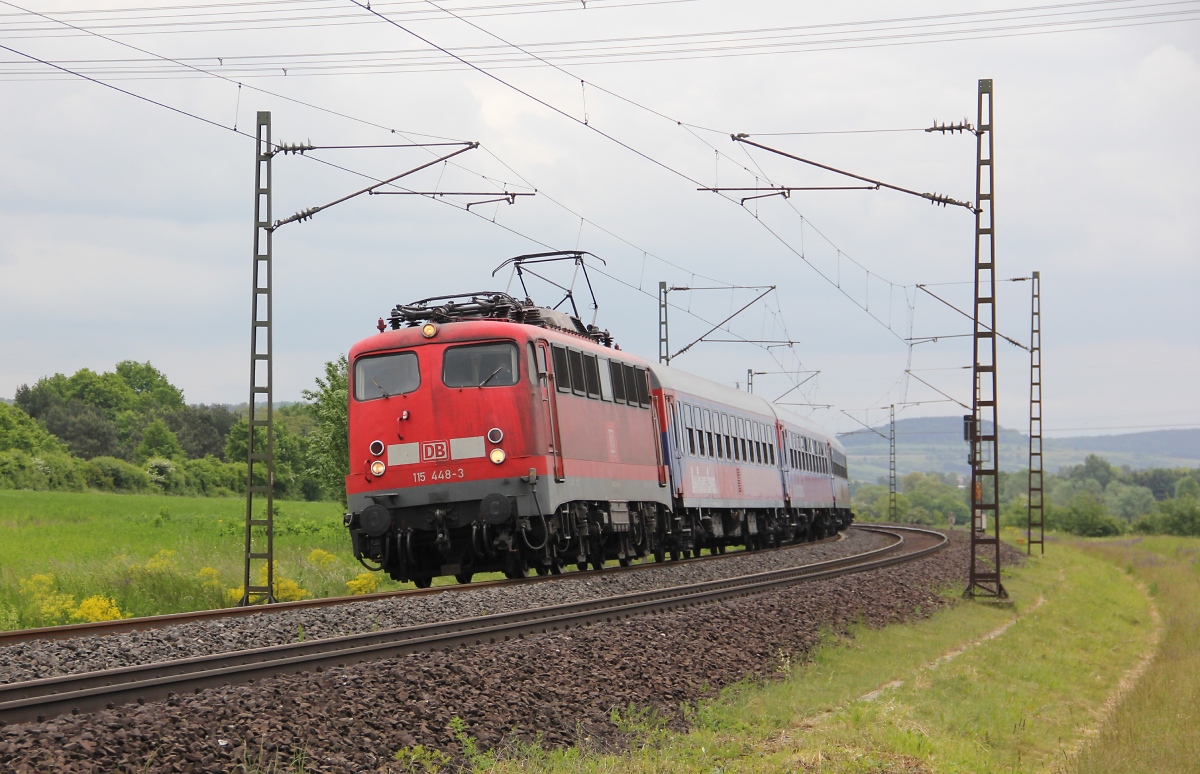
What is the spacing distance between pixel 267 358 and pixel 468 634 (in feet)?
28.0

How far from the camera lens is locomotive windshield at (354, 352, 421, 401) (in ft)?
56.0

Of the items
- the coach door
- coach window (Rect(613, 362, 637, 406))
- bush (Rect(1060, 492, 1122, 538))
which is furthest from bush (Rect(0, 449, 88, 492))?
bush (Rect(1060, 492, 1122, 538))

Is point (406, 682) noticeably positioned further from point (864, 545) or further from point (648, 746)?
point (864, 545)

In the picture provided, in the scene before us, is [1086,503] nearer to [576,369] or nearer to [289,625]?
[576,369]

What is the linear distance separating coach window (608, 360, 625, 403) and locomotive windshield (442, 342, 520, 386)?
360cm

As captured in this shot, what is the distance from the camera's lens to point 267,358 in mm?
18312

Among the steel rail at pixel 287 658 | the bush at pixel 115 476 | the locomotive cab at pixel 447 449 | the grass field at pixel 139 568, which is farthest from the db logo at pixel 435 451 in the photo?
the bush at pixel 115 476

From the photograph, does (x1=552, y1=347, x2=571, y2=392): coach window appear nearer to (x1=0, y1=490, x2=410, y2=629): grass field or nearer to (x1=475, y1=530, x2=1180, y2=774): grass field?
(x1=0, y1=490, x2=410, y2=629): grass field

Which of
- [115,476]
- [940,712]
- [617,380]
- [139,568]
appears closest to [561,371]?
[617,380]

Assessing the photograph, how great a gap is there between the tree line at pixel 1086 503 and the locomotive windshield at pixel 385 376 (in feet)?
117

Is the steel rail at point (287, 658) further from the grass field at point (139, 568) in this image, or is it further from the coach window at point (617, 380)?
the grass field at point (139, 568)

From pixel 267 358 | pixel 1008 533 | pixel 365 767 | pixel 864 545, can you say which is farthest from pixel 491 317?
pixel 1008 533

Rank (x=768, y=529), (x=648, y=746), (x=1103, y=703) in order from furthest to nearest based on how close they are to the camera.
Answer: (x=768, y=529), (x=1103, y=703), (x=648, y=746)

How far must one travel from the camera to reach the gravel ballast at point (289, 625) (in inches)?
378
